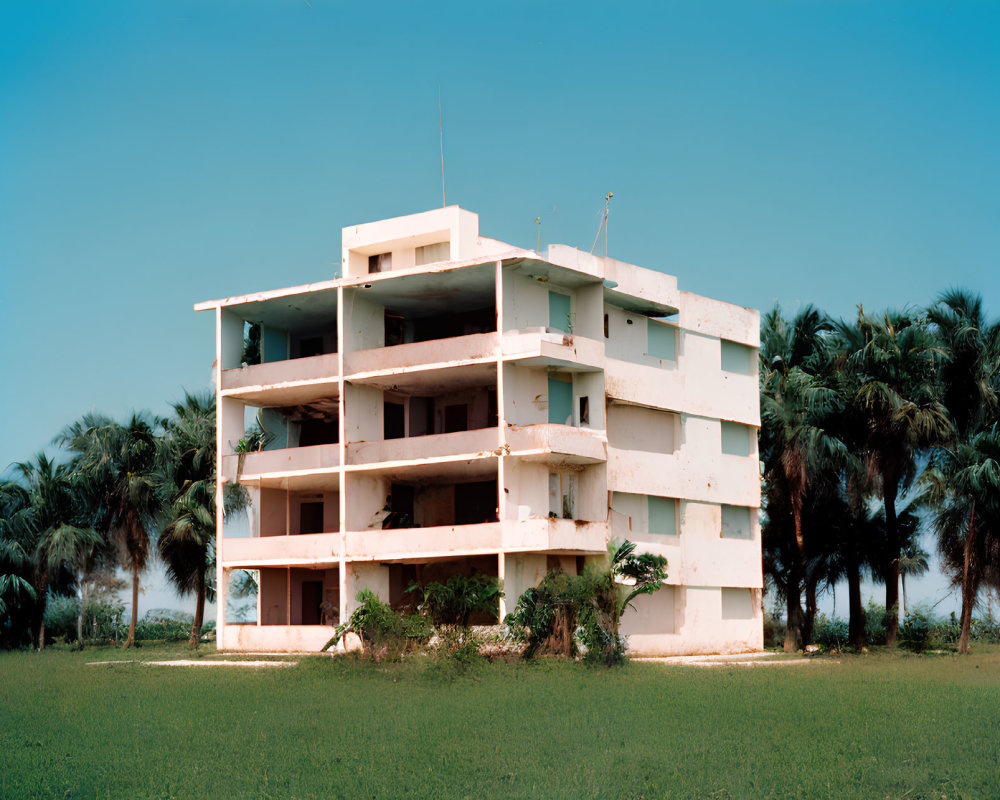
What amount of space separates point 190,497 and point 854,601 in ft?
78.3

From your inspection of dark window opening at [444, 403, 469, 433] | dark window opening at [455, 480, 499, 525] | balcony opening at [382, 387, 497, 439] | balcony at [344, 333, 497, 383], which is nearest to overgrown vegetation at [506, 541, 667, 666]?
dark window opening at [455, 480, 499, 525]

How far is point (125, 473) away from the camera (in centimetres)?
4359

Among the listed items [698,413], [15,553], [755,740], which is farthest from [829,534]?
[15,553]

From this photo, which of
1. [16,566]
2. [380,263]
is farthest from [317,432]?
[16,566]

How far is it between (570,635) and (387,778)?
15822 mm

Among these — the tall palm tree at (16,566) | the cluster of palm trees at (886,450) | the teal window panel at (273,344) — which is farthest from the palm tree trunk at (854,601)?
the tall palm tree at (16,566)

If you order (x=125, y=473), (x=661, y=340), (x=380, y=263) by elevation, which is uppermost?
(x=380, y=263)

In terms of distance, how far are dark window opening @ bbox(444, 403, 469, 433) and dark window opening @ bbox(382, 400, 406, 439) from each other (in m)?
1.52

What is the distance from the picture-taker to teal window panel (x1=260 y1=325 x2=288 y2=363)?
39844 mm

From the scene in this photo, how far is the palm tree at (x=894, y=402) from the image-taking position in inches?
1406

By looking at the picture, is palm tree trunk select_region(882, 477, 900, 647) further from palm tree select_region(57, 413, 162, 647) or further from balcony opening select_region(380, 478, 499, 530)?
palm tree select_region(57, 413, 162, 647)

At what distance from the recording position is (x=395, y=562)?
120 feet

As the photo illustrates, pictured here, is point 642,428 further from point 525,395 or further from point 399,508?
point 399,508

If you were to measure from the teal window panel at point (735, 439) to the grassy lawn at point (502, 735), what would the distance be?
1545 centimetres
